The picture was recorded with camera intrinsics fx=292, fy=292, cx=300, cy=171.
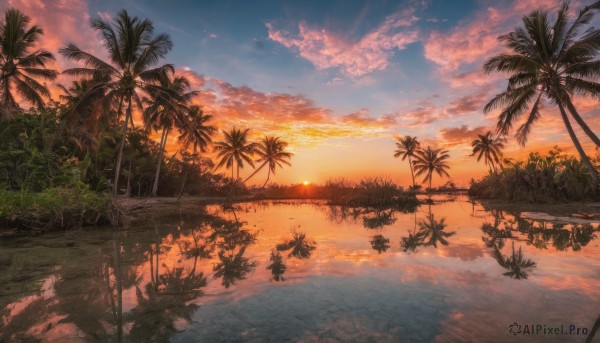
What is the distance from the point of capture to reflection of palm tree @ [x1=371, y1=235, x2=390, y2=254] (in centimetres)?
709

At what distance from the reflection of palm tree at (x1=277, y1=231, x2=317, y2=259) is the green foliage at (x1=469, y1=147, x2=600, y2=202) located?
20115mm

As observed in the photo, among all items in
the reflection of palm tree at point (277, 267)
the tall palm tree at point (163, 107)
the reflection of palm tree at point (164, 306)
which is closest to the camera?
the reflection of palm tree at point (164, 306)

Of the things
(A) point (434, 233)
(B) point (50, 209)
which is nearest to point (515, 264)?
(A) point (434, 233)

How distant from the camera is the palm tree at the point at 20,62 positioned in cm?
2095

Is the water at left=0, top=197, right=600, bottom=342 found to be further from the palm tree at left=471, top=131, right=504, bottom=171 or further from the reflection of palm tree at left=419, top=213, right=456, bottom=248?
the palm tree at left=471, top=131, right=504, bottom=171

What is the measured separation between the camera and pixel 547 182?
2034 cm

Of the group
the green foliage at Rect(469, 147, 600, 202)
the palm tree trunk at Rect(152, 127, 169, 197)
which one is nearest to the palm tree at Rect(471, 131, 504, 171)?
the green foliage at Rect(469, 147, 600, 202)

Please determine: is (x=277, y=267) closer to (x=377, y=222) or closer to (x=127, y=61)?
(x=377, y=222)

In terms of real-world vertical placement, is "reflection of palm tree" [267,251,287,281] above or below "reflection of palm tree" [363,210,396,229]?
below

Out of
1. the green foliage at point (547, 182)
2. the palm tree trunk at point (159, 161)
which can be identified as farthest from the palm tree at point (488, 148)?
the palm tree trunk at point (159, 161)

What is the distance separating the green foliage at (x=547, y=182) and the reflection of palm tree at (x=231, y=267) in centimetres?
2246

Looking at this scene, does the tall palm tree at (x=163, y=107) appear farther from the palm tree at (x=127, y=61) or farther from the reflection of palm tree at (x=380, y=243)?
the reflection of palm tree at (x=380, y=243)

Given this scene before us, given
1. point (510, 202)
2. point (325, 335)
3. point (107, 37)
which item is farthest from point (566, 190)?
point (107, 37)

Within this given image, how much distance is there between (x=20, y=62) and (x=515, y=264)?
31.4 m
